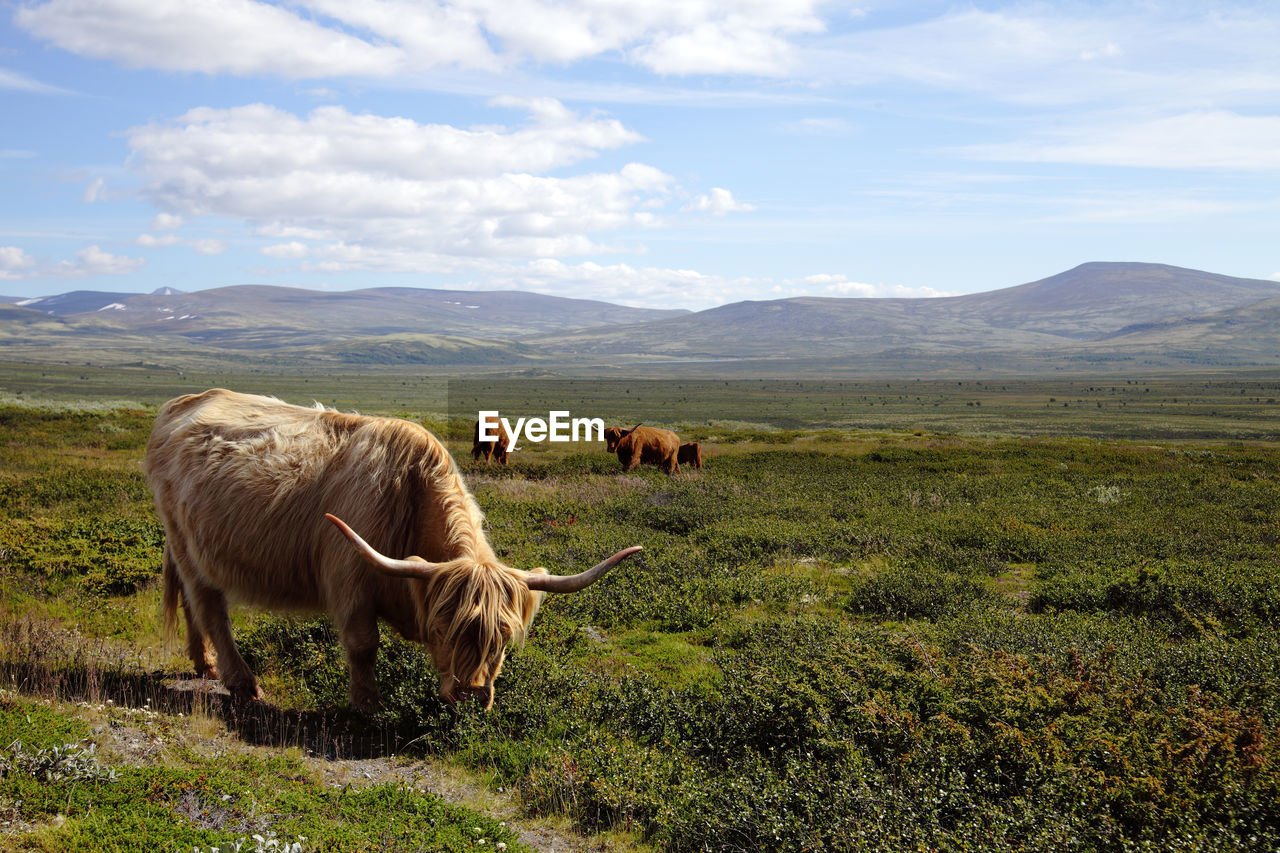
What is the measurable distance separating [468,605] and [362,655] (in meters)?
1.40

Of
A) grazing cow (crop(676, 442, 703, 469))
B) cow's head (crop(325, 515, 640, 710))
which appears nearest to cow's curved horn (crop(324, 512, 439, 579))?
cow's head (crop(325, 515, 640, 710))

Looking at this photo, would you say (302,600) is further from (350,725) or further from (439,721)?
(439,721)

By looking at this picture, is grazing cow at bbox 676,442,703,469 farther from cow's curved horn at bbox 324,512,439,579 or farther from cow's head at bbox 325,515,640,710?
cow's curved horn at bbox 324,512,439,579

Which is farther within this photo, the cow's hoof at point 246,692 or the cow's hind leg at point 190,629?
the cow's hind leg at point 190,629

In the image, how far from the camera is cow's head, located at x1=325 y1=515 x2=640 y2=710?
5289 millimetres

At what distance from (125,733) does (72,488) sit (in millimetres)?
12177

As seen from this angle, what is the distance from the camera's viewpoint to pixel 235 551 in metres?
6.49

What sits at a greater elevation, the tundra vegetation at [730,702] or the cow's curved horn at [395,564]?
Answer: the cow's curved horn at [395,564]

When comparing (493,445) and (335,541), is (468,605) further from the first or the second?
(493,445)

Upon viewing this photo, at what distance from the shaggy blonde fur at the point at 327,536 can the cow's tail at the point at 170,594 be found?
0.01 m

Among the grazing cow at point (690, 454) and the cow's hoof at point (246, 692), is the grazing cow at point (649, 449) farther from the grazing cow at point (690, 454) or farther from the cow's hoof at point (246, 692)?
the cow's hoof at point (246, 692)

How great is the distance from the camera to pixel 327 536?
6160mm

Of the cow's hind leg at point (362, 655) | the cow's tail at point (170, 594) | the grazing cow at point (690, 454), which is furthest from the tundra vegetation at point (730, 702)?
the grazing cow at point (690, 454)

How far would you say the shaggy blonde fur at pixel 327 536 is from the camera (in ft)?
17.9
